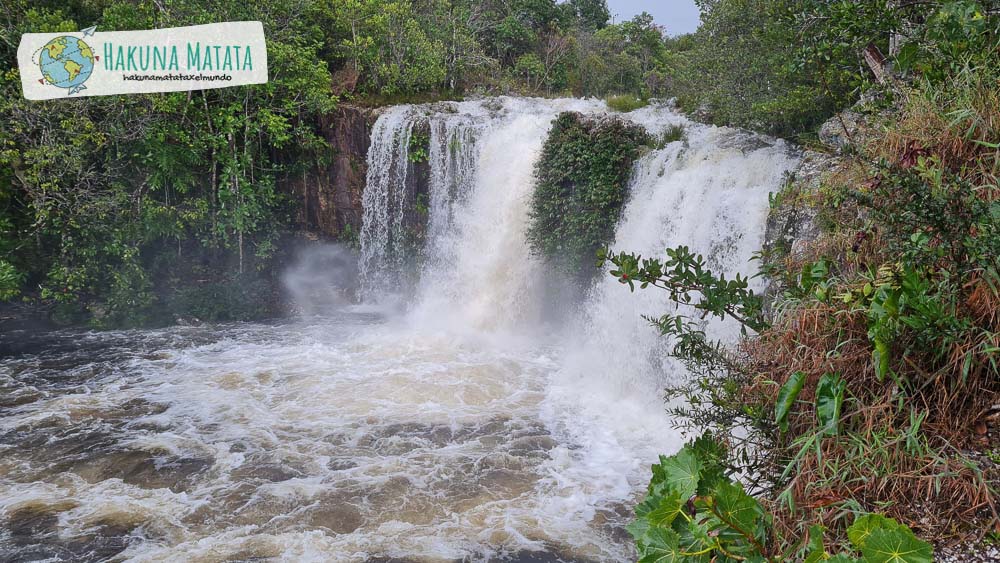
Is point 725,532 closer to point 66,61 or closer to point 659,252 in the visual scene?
point 659,252

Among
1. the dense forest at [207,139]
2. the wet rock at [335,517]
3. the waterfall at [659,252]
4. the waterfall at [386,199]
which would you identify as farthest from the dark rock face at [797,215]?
the waterfall at [386,199]

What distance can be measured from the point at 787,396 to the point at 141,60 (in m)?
12.6

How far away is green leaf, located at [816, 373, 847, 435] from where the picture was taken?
2121 mm

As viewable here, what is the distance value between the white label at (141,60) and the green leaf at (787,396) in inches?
461

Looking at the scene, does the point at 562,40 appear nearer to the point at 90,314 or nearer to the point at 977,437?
the point at 90,314

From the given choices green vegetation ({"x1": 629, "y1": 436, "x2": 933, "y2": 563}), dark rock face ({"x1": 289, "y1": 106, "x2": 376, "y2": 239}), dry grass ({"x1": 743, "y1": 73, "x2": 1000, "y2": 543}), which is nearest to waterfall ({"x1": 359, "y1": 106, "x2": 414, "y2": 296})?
dark rock face ({"x1": 289, "y1": 106, "x2": 376, "y2": 239})

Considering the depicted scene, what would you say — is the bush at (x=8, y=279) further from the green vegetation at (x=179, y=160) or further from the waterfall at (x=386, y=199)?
the waterfall at (x=386, y=199)

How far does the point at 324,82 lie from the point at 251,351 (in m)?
5.87

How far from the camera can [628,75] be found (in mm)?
21172

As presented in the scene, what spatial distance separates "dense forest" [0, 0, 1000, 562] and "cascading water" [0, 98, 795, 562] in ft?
3.12

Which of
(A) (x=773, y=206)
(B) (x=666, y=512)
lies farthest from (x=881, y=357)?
(A) (x=773, y=206)

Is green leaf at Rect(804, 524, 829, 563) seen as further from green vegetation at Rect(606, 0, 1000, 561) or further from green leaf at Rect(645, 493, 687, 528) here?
green leaf at Rect(645, 493, 687, 528)

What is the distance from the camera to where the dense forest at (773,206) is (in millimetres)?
2059

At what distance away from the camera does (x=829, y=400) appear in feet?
7.16
